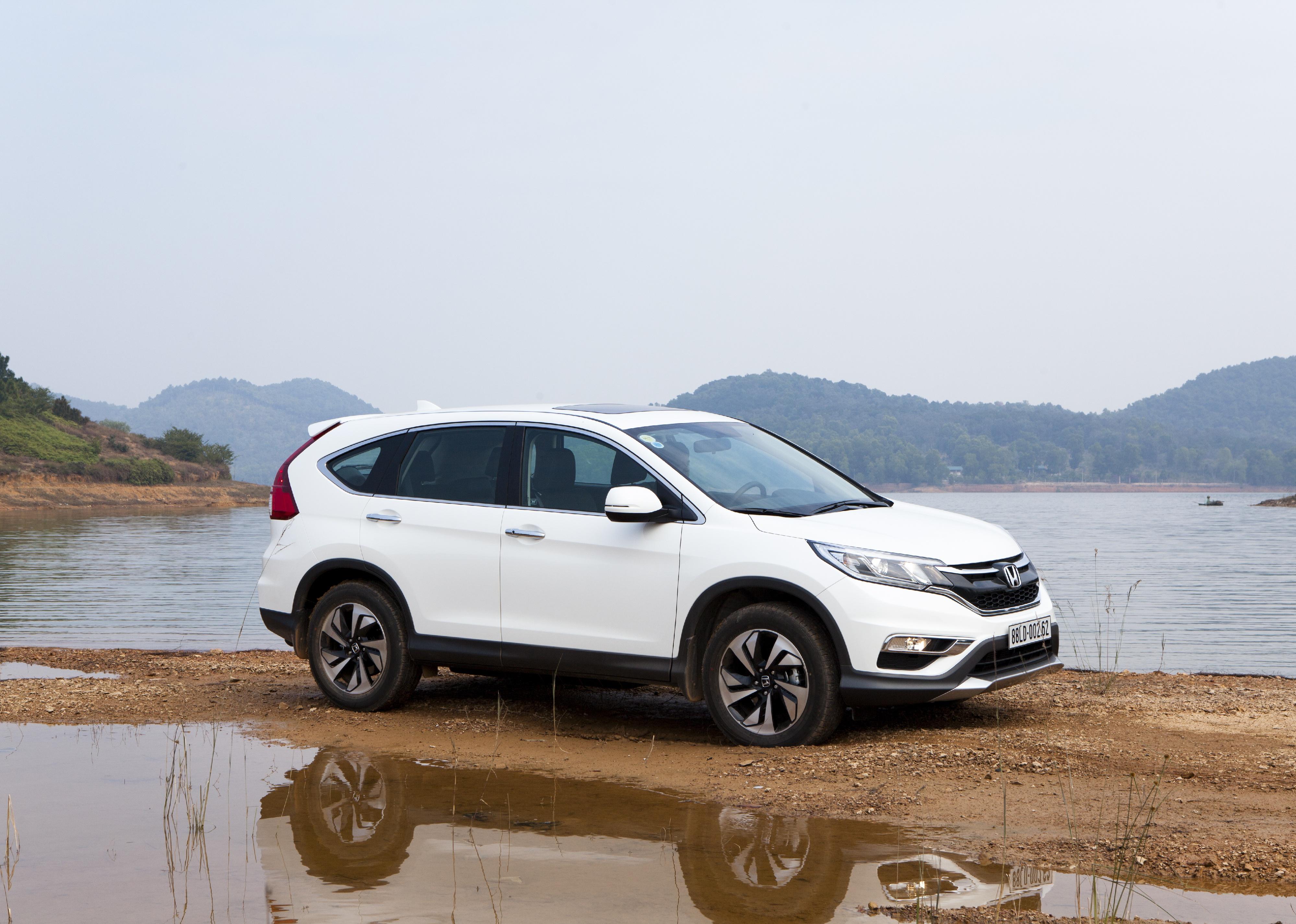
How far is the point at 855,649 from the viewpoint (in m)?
6.18

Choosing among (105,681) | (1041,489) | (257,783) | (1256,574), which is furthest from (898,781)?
(1041,489)

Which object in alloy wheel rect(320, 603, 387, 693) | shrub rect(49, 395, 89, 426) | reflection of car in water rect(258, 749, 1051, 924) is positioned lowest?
reflection of car in water rect(258, 749, 1051, 924)

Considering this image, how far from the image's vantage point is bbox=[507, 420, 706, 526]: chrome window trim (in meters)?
6.64

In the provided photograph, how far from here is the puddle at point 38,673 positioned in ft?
31.6

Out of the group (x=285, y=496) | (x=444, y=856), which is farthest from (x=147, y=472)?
(x=444, y=856)

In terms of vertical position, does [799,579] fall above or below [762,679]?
above

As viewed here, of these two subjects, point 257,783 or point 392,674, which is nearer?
point 257,783

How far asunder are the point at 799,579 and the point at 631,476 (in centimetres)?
121

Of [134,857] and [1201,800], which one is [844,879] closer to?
[1201,800]

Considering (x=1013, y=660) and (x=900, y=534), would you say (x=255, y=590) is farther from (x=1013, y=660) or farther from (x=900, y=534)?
(x=1013, y=660)

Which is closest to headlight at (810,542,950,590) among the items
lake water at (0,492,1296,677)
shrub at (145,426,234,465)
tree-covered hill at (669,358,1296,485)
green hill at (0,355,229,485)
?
lake water at (0,492,1296,677)

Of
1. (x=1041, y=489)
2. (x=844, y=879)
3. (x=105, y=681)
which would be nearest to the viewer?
(x=844, y=879)

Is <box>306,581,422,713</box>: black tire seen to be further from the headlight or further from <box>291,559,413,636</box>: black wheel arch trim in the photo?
the headlight

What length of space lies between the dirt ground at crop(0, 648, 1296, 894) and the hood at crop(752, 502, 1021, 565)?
101 centimetres
